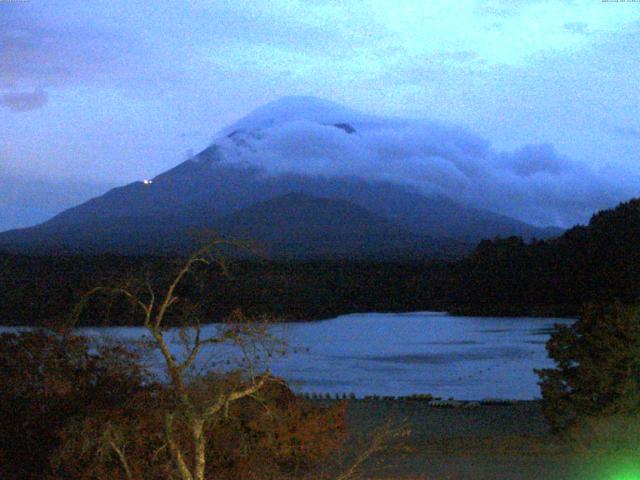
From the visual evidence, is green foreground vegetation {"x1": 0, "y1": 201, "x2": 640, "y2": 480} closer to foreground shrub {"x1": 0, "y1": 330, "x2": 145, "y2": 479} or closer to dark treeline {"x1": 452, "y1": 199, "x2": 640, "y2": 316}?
foreground shrub {"x1": 0, "y1": 330, "x2": 145, "y2": 479}

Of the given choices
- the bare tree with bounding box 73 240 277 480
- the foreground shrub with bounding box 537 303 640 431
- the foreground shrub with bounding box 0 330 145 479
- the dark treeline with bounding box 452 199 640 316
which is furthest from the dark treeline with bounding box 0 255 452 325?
the bare tree with bounding box 73 240 277 480

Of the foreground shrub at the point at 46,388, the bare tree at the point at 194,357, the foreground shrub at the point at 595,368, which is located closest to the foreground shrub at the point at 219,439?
the bare tree at the point at 194,357

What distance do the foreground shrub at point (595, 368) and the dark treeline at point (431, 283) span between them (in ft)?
59.5

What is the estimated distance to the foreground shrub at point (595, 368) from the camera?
11898 millimetres

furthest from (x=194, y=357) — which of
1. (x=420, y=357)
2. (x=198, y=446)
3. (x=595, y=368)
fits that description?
(x=420, y=357)

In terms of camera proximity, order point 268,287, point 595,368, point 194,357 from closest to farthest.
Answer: point 194,357 → point 595,368 → point 268,287

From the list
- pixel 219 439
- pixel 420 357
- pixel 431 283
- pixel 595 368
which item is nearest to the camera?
pixel 219 439

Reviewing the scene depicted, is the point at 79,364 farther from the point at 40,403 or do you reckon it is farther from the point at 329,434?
the point at 329,434

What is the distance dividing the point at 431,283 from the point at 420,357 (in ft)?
100

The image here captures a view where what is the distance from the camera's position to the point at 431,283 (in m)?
62.1

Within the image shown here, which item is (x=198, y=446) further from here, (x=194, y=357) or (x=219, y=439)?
(x=219, y=439)

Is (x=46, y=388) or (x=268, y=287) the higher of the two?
(x=268, y=287)

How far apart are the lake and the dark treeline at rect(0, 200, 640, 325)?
6.42 ft

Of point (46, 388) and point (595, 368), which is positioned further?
point (595, 368)
